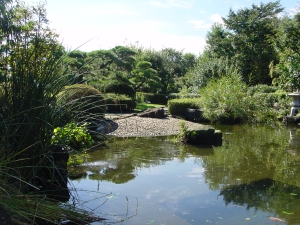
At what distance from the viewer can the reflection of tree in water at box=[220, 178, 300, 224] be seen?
3.63 metres

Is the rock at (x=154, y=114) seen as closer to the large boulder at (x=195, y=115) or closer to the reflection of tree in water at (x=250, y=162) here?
the large boulder at (x=195, y=115)

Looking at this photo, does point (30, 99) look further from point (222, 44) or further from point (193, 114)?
point (222, 44)

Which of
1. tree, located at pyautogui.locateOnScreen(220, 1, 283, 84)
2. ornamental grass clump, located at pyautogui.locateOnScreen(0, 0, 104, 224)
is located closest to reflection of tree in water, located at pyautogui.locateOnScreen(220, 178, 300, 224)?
ornamental grass clump, located at pyautogui.locateOnScreen(0, 0, 104, 224)

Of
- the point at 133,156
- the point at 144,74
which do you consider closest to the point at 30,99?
the point at 133,156

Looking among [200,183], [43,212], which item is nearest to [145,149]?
[200,183]

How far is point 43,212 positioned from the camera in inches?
87.9

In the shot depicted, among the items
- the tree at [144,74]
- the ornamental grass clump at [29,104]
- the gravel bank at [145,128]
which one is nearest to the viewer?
the ornamental grass clump at [29,104]

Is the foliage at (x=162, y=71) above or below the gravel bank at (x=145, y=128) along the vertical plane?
above

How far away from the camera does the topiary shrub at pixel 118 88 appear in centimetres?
1501

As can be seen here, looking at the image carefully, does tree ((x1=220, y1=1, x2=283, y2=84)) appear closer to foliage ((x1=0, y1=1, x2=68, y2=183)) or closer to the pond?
the pond

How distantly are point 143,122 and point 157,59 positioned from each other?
16.8m

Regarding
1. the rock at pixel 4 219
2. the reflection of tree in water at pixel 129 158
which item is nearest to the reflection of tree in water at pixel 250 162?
the reflection of tree in water at pixel 129 158

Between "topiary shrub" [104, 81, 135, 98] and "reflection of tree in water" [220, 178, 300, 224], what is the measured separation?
1099 cm

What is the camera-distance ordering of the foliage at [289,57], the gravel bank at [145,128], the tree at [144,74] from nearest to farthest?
the gravel bank at [145,128], the foliage at [289,57], the tree at [144,74]
